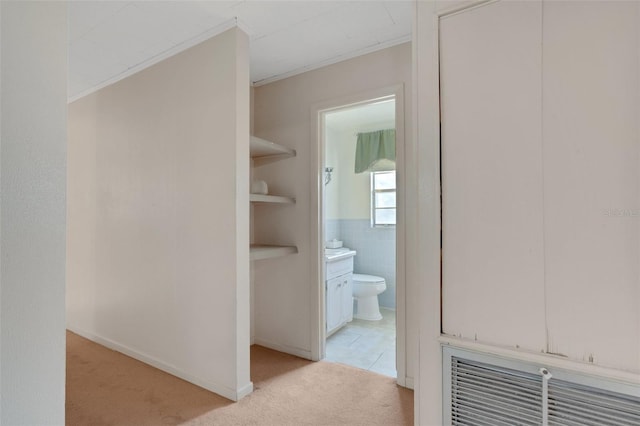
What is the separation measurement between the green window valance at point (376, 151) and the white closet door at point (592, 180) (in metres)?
2.90

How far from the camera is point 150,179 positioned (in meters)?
2.38

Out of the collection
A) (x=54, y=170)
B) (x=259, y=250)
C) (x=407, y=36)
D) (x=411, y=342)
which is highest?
(x=407, y=36)

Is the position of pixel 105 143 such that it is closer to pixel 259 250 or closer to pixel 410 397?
pixel 259 250

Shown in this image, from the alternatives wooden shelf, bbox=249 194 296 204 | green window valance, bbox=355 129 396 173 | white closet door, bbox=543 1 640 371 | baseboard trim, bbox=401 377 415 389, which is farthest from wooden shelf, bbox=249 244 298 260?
green window valance, bbox=355 129 396 173

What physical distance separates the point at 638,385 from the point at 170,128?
2.66 m

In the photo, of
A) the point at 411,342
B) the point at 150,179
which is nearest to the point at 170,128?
the point at 150,179

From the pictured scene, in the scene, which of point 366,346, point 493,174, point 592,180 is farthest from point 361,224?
point 592,180

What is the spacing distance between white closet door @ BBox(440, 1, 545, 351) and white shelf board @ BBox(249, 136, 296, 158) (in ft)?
4.80

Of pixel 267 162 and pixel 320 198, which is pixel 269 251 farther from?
pixel 267 162

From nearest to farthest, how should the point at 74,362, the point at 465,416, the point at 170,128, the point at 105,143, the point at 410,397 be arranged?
1. the point at 465,416
2. the point at 410,397
3. the point at 170,128
4. the point at 74,362
5. the point at 105,143

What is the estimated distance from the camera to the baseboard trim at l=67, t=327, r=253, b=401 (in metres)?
1.94

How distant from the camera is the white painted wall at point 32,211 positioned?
34.0 inches

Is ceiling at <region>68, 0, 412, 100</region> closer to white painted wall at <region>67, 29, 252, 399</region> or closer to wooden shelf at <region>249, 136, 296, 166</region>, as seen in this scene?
white painted wall at <region>67, 29, 252, 399</region>

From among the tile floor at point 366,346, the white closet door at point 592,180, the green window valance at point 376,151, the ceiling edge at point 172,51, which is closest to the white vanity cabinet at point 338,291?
the tile floor at point 366,346
